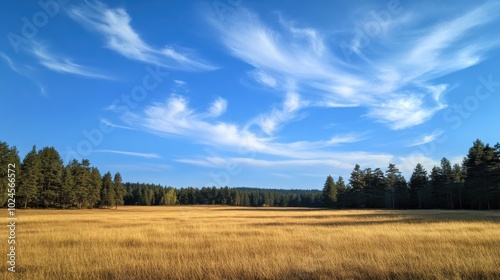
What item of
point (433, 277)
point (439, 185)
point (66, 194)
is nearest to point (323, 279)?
point (433, 277)

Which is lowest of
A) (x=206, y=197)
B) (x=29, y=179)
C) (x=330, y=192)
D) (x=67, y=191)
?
(x=206, y=197)

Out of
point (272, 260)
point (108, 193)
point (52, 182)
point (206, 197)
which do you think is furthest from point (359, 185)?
point (206, 197)

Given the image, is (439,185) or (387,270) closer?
(387,270)

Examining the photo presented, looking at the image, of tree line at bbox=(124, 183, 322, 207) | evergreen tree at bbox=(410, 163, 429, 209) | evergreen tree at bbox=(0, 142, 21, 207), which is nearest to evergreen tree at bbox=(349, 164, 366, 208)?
evergreen tree at bbox=(410, 163, 429, 209)

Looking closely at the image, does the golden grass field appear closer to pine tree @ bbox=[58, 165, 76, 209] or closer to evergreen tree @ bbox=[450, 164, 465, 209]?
evergreen tree @ bbox=[450, 164, 465, 209]

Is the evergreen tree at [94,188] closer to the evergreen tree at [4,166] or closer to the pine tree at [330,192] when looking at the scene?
the evergreen tree at [4,166]

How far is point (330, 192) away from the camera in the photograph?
343ft

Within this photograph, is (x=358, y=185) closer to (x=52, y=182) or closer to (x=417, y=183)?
(x=417, y=183)

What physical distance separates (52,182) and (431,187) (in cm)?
8803

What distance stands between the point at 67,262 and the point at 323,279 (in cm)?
855

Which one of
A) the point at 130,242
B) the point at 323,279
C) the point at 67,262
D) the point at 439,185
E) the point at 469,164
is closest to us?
the point at 323,279

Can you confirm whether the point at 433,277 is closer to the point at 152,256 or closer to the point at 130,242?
the point at 152,256

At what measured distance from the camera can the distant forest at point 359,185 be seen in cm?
5603

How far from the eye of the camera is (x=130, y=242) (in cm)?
1686
